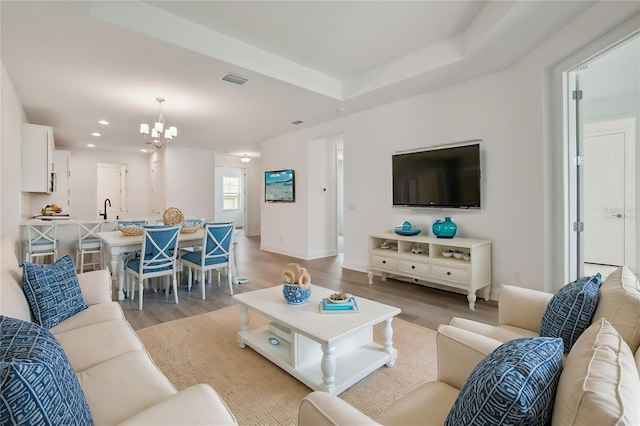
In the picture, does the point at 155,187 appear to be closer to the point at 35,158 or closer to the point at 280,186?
the point at 35,158

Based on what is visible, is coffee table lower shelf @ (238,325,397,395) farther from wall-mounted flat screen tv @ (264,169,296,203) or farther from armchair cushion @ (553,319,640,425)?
wall-mounted flat screen tv @ (264,169,296,203)

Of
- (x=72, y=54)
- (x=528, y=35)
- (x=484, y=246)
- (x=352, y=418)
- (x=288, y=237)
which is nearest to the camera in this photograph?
(x=352, y=418)

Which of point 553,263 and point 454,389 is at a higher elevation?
point 553,263

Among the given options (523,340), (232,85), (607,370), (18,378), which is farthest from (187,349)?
(232,85)

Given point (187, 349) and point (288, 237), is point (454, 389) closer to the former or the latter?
point (187, 349)

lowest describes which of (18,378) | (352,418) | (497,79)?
(352,418)

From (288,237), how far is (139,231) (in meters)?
3.27

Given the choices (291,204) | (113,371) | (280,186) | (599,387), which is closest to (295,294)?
(113,371)

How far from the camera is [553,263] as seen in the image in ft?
10.1

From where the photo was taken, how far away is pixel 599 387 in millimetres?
639

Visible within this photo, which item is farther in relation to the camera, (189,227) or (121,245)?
(189,227)

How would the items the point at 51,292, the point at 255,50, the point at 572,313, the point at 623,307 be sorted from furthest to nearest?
the point at 255,50, the point at 51,292, the point at 572,313, the point at 623,307

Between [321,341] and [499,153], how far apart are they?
311 cm

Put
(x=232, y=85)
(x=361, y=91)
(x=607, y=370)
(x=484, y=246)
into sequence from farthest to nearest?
(x=361, y=91) < (x=232, y=85) < (x=484, y=246) < (x=607, y=370)
